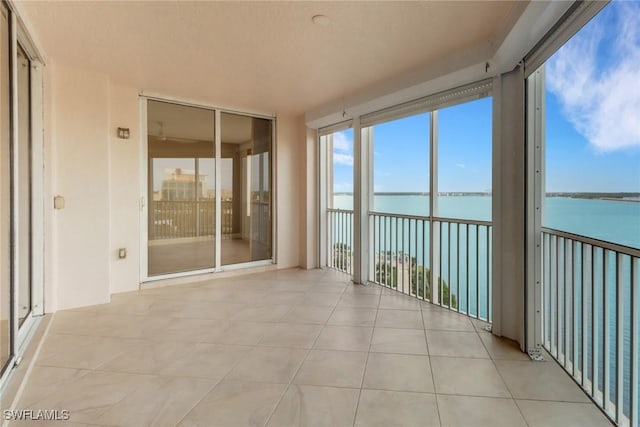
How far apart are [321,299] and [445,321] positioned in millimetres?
1271

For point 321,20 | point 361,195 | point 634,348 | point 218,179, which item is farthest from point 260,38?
point 634,348

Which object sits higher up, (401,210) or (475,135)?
(475,135)

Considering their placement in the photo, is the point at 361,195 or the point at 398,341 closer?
the point at 398,341

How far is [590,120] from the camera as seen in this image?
1.88 m

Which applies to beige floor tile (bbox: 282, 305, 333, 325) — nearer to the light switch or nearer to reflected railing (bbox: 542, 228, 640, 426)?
reflected railing (bbox: 542, 228, 640, 426)

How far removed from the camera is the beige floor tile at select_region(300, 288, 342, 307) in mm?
3363

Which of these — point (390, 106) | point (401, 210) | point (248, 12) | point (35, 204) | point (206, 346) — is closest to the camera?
point (248, 12)

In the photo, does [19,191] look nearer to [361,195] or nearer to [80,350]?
[80,350]

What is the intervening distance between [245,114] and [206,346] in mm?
3262

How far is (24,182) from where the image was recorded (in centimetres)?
260

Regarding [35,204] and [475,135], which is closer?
[35,204]

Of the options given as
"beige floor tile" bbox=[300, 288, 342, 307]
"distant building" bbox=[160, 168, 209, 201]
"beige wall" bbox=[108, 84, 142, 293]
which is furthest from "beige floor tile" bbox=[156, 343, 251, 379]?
"distant building" bbox=[160, 168, 209, 201]

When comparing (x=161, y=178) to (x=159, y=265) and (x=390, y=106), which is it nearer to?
(x=159, y=265)

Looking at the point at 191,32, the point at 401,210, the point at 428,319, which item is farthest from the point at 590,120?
the point at 191,32
